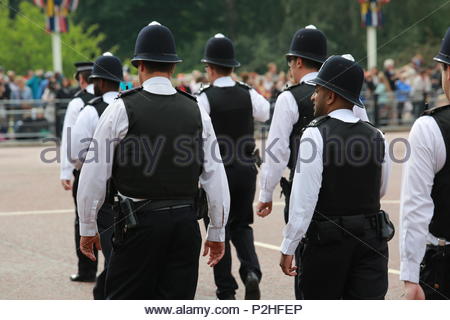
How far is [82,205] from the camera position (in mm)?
5246

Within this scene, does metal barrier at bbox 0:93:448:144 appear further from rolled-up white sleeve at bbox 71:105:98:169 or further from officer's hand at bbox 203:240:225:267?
officer's hand at bbox 203:240:225:267

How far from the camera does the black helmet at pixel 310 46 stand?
706cm

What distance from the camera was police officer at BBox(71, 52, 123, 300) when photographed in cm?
745

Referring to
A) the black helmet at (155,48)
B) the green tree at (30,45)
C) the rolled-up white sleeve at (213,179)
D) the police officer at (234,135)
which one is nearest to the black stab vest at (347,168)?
the rolled-up white sleeve at (213,179)

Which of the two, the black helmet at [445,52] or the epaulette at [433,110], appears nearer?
the epaulette at [433,110]

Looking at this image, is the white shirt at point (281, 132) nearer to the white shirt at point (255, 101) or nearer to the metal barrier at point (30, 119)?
the white shirt at point (255, 101)

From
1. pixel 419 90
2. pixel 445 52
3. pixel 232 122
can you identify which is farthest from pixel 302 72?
pixel 419 90

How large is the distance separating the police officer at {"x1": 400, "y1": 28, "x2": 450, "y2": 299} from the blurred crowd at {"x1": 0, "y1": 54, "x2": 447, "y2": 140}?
58.0 ft

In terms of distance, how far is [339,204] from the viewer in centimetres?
515

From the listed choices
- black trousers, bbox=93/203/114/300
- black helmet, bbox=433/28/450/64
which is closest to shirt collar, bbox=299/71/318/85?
black trousers, bbox=93/203/114/300

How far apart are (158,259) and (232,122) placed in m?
2.99

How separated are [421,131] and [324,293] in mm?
1297

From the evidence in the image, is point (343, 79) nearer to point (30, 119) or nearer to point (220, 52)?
point (220, 52)

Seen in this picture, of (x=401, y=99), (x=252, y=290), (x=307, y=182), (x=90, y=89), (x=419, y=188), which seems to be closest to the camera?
(x=419, y=188)
